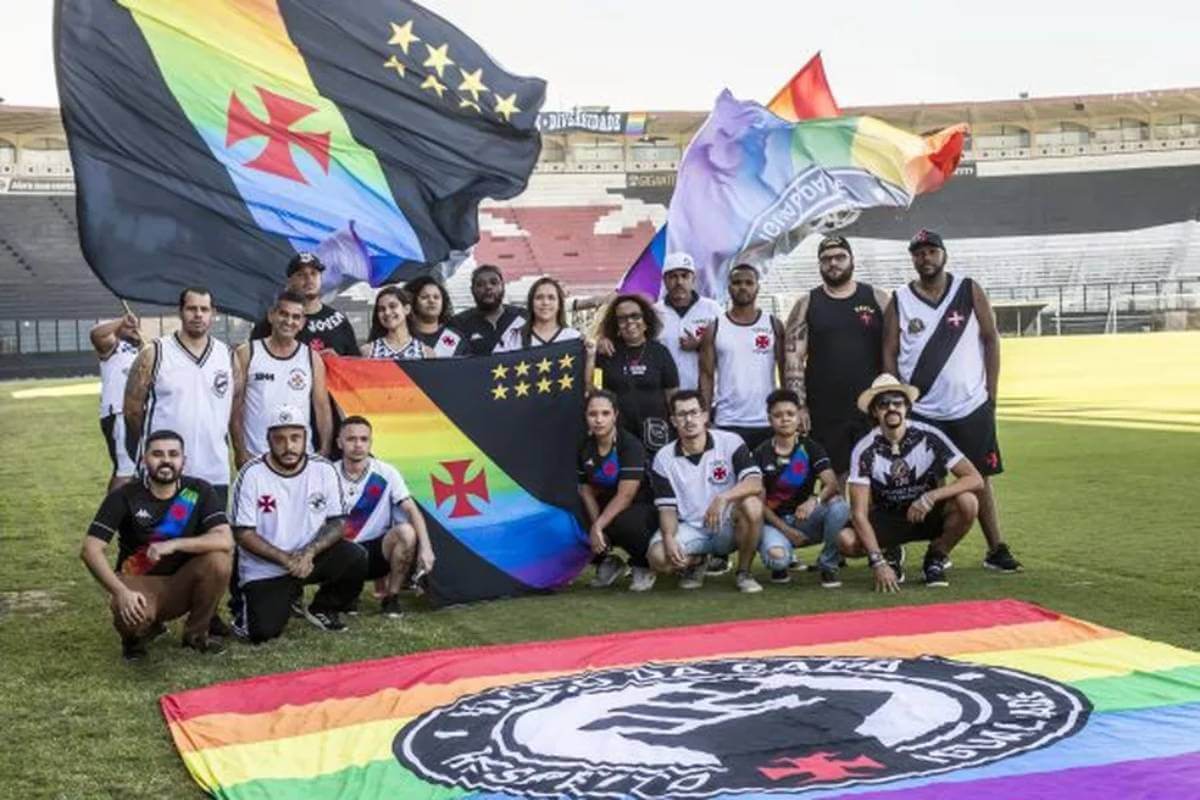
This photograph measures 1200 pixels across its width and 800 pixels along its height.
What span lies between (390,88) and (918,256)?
9.52 feet

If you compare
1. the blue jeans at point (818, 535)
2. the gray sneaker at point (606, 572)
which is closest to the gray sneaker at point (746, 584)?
the blue jeans at point (818, 535)

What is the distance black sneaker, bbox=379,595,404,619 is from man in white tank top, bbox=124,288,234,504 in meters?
0.92

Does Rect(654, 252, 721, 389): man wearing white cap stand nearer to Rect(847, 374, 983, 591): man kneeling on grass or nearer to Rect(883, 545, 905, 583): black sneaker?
Rect(847, 374, 983, 591): man kneeling on grass

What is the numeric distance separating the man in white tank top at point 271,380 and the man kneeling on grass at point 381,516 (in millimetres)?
242

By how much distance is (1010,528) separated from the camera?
8.10 meters

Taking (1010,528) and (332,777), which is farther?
(1010,528)

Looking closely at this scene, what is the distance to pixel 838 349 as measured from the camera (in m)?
6.69

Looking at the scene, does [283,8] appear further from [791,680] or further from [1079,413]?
[1079,413]

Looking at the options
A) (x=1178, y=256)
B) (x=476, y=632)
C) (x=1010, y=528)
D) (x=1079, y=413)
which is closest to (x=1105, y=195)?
(x=1178, y=256)

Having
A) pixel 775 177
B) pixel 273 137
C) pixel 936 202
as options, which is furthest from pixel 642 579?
pixel 936 202

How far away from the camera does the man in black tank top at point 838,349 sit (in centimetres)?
669

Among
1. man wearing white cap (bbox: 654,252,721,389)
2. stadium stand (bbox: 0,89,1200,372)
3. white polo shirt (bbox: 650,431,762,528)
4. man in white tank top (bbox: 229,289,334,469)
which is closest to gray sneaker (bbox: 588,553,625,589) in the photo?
white polo shirt (bbox: 650,431,762,528)

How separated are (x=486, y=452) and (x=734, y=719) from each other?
286 centimetres

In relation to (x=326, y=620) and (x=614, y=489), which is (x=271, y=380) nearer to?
(x=326, y=620)
